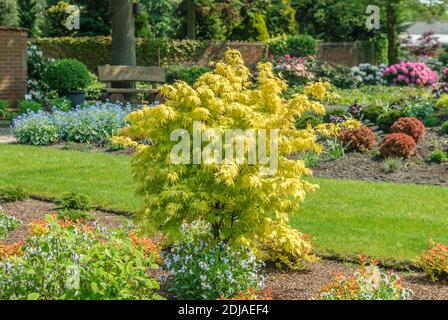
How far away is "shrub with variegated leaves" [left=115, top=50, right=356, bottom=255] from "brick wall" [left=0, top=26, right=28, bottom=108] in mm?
13365

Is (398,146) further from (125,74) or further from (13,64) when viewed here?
(13,64)

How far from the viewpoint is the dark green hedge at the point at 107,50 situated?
92.0 feet

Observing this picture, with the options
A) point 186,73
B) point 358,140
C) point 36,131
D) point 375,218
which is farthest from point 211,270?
point 186,73

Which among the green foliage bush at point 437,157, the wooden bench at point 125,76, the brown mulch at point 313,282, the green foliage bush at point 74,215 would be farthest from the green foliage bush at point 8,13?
the brown mulch at point 313,282

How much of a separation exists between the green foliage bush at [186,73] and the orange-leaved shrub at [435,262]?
1635 centimetres

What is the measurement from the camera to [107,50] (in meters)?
28.8

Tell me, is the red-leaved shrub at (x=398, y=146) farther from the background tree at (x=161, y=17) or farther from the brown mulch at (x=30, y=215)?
the background tree at (x=161, y=17)

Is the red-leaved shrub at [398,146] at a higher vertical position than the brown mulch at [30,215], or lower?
higher

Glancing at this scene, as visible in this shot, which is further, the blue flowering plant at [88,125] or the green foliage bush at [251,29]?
the green foliage bush at [251,29]

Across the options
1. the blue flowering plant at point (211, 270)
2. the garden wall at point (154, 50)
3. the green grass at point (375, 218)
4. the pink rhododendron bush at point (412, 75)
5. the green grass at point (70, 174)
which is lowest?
the green grass at point (375, 218)
